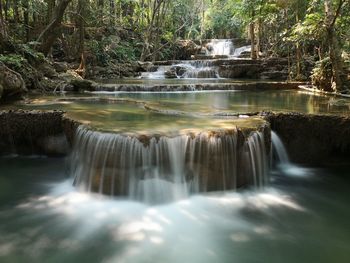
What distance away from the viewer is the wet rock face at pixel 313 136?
22.7 feet

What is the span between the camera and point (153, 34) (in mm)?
27141

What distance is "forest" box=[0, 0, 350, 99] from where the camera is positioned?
A: 11.1 metres

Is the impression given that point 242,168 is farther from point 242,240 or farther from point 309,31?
point 309,31

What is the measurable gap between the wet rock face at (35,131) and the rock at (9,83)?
114cm

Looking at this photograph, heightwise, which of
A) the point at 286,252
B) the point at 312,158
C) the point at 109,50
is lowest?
the point at 286,252

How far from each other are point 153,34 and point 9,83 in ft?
65.0

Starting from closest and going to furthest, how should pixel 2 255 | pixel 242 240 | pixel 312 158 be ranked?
pixel 2 255, pixel 242 240, pixel 312 158

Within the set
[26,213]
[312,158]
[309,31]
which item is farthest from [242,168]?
[309,31]

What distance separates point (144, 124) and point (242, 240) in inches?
103

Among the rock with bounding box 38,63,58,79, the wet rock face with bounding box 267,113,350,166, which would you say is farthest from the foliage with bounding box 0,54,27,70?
the wet rock face with bounding box 267,113,350,166

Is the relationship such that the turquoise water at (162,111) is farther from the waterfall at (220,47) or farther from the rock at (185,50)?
Result: the waterfall at (220,47)

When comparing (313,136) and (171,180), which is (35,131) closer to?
(171,180)

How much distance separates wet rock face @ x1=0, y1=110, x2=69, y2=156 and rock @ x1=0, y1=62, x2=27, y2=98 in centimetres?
114

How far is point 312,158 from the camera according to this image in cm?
731
